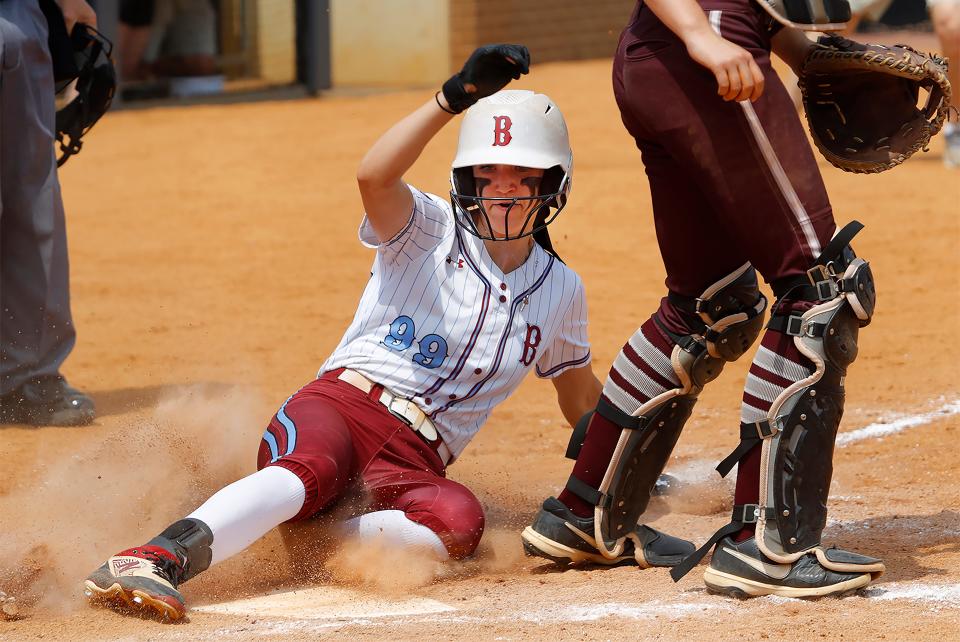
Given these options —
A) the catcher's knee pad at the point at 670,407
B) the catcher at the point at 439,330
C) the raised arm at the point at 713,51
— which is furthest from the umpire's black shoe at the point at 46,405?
the raised arm at the point at 713,51

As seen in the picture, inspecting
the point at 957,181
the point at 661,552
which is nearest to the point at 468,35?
the point at 957,181

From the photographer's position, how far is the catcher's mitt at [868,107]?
11.7 ft

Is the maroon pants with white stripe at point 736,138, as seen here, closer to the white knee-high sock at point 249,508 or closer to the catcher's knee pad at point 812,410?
the catcher's knee pad at point 812,410

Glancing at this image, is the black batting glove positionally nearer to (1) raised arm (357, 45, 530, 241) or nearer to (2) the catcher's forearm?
(1) raised arm (357, 45, 530, 241)

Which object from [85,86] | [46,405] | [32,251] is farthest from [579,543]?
[85,86]

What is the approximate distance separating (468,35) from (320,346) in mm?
8055

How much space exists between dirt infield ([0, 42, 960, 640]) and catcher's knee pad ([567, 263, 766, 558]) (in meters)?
0.18

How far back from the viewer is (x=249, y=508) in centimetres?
353

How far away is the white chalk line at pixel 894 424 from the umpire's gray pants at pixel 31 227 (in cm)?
322

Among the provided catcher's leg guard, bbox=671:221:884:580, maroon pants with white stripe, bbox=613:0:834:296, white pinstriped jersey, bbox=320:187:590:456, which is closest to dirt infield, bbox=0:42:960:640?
catcher's leg guard, bbox=671:221:884:580

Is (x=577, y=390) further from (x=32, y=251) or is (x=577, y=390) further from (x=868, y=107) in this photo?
(x=32, y=251)

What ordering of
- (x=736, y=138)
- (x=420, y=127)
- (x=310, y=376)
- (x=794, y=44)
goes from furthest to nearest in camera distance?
(x=310, y=376) → (x=420, y=127) → (x=794, y=44) → (x=736, y=138)

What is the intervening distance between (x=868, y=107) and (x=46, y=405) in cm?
356

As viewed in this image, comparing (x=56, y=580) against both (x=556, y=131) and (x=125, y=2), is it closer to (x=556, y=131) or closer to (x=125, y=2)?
(x=556, y=131)
